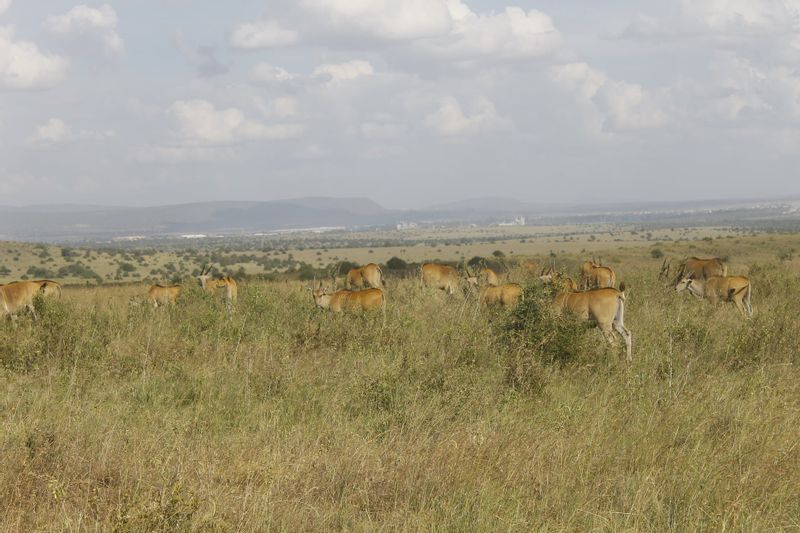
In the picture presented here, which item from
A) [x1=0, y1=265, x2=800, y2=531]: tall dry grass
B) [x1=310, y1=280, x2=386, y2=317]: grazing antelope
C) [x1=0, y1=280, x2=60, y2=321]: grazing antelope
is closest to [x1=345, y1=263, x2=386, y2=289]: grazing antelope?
[x1=310, y1=280, x2=386, y2=317]: grazing antelope

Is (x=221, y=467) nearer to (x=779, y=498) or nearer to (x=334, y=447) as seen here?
(x=334, y=447)

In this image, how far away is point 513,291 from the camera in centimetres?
1474

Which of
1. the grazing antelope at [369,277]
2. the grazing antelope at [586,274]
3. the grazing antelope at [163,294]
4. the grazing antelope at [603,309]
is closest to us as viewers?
the grazing antelope at [603,309]

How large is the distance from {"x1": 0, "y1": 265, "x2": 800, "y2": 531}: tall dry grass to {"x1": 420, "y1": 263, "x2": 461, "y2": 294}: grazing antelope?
9.23 m

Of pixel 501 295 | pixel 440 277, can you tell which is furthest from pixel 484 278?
pixel 501 295

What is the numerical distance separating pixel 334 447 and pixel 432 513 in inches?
61.2

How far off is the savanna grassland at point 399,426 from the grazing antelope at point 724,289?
326cm

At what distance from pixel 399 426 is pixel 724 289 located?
11755mm

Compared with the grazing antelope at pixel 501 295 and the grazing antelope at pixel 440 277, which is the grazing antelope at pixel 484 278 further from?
the grazing antelope at pixel 501 295

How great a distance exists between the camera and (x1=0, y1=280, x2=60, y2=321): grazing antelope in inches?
691

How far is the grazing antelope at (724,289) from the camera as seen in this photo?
16.1 m

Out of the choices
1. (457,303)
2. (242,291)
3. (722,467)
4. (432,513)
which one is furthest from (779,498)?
(242,291)

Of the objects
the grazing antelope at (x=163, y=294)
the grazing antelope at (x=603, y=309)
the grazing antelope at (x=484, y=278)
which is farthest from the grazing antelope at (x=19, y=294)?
the grazing antelope at (x=603, y=309)

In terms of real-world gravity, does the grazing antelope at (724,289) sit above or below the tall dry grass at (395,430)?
above
